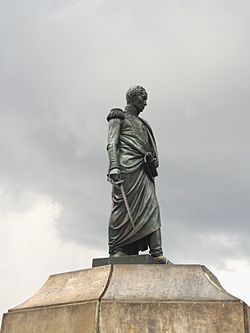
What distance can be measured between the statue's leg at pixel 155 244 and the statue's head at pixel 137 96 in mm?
2362

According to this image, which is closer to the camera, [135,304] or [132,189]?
[135,304]

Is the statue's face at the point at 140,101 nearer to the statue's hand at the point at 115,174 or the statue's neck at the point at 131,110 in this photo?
the statue's neck at the point at 131,110

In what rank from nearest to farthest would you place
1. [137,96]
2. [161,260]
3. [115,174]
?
1. [161,260]
2. [115,174]
3. [137,96]

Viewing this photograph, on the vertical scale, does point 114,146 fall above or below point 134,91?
below

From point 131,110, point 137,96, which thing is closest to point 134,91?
point 137,96

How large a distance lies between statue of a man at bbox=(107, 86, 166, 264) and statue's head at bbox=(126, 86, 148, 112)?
29cm

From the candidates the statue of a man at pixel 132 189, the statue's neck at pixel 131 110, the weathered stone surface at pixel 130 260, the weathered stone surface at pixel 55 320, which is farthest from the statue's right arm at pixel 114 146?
the weathered stone surface at pixel 55 320

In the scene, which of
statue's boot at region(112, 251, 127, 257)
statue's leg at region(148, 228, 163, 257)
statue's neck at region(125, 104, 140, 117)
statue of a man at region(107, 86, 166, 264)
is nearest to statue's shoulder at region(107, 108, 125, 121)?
statue of a man at region(107, 86, 166, 264)

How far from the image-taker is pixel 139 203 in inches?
374

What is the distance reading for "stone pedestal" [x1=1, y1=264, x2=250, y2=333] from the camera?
775 cm

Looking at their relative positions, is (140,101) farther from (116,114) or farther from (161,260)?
(161,260)

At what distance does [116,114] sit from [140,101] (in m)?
0.58

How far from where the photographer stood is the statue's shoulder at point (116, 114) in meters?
10.1

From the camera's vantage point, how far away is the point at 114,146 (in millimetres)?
9820
